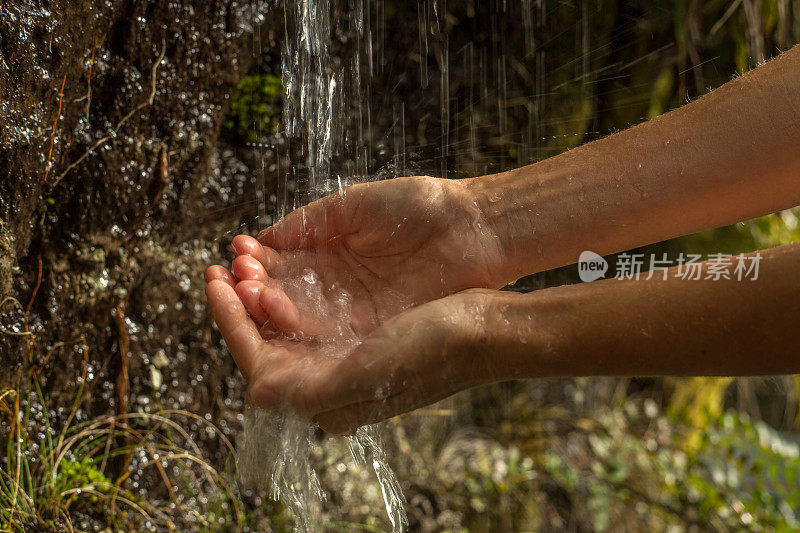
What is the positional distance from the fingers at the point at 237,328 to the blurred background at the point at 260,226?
0.83 m

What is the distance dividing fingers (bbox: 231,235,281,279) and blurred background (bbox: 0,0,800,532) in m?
0.73

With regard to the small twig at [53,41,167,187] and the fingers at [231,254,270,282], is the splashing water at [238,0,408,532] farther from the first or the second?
→ the small twig at [53,41,167,187]

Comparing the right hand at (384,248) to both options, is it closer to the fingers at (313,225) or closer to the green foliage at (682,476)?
the fingers at (313,225)

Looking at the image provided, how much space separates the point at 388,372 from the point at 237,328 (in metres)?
0.43

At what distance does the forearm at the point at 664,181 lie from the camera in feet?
5.44

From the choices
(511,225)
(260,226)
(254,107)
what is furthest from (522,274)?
(254,107)

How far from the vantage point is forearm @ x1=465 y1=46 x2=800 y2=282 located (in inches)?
65.3

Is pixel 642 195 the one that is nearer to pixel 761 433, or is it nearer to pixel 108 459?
pixel 108 459

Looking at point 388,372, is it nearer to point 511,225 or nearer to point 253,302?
point 253,302

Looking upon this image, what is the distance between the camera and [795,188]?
168cm

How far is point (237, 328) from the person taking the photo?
1.54m

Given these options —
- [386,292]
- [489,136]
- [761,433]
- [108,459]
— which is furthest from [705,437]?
[108,459]

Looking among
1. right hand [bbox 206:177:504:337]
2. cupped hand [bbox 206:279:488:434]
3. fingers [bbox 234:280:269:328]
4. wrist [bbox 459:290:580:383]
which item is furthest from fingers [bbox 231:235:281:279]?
wrist [bbox 459:290:580:383]

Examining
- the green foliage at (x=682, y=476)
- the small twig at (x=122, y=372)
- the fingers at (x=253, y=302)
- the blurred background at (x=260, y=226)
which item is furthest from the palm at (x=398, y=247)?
the green foliage at (x=682, y=476)
